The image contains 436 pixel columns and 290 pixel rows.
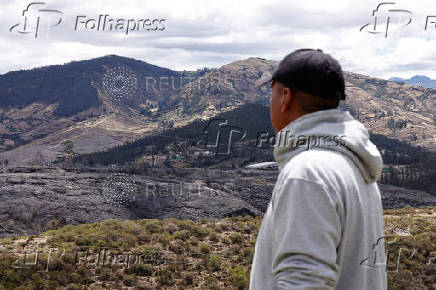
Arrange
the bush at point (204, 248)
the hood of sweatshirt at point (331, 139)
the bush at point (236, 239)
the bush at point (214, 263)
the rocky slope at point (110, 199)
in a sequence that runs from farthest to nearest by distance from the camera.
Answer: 1. the rocky slope at point (110, 199)
2. the bush at point (236, 239)
3. the bush at point (204, 248)
4. the bush at point (214, 263)
5. the hood of sweatshirt at point (331, 139)

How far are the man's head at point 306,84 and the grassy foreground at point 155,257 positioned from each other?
1281 cm

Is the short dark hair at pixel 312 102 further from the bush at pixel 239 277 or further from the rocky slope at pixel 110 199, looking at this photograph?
the rocky slope at pixel 110 199

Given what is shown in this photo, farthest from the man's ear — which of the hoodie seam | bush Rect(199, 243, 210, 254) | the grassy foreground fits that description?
bush Rect(199, 243, 210, 254)

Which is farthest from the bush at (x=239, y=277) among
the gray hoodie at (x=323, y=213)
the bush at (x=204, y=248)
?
the gray hoodie at (x=323, y=213)

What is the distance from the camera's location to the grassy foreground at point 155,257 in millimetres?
14914

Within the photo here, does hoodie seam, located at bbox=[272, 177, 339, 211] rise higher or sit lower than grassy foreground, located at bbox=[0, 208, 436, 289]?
higher

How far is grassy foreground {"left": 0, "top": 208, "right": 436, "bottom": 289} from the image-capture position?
14914 millimetres

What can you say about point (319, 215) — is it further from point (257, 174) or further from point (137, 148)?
point (137, 148)

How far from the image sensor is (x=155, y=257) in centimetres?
1686

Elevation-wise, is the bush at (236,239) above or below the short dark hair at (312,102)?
below

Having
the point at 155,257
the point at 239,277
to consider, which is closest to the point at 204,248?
the point at 155,257

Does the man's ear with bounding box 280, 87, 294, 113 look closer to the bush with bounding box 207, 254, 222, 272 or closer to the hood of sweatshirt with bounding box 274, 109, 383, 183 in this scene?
the hood of sweatshirt with bounding box 274, 109, 383, 183

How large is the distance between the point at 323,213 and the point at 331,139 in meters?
0.38

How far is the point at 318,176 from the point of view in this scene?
1.76 m
